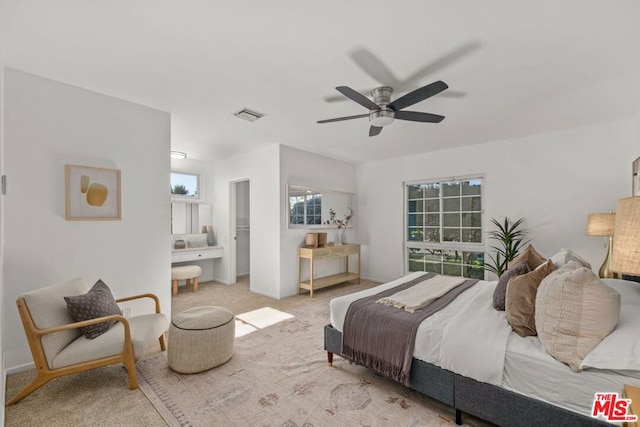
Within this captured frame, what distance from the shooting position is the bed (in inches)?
56.4

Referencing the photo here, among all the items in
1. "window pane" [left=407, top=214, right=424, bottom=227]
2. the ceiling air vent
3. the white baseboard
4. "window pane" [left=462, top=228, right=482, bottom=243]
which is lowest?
the white baseboard

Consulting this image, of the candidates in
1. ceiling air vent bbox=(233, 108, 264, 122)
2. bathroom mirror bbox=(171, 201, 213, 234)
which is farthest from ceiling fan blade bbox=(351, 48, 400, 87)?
bathroom mirror bbox=(171, 201, 213, 234)

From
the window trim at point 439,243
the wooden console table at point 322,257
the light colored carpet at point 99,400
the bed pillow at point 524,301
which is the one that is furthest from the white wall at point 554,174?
the light colored carpet at point 99,400

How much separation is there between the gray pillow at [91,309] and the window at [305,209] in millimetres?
2877

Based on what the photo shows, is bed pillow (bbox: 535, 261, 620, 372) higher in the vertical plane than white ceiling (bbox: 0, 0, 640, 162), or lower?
lower

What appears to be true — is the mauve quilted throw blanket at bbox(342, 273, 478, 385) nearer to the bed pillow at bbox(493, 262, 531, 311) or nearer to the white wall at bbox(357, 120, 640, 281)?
the bed pillow at bbox(493, 262, 531, 311)

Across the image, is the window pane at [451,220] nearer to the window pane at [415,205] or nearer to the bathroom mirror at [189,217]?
the window pane at [415,205]

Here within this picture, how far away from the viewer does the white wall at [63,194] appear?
2.41m

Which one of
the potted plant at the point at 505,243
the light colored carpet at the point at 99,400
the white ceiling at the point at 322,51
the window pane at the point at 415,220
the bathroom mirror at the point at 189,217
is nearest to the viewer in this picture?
the white ceiling at the point at 322,51

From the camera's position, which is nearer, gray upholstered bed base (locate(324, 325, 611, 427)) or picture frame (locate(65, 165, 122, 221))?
gray upholstered bed base (locate(324, 325, 611, 427))

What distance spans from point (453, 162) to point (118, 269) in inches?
199

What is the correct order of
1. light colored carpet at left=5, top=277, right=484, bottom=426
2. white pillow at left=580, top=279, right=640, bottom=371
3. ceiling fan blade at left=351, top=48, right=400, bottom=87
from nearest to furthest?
white pillow at left=580, top=279, right=640, bottom=371, light colored carpet at left=5, top=277, right=484, bottom=426, ceiling fan blade at left=351, top=48, right=400, bottom=87

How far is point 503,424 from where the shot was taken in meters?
1.64

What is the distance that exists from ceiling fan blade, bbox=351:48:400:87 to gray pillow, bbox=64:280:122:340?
9.13 feet
